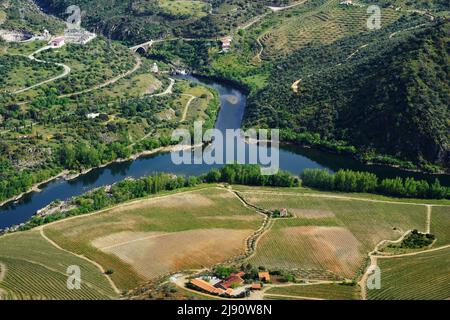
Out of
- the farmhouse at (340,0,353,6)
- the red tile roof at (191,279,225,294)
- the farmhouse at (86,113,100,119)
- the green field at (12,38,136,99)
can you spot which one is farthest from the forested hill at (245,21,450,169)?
the red tile roof at (191,279,225,294)

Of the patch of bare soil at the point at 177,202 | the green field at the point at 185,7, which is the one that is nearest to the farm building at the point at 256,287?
the patch of bare soil at the point at 177,202

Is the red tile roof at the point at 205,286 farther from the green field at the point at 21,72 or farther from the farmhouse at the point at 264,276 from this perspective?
the green field at the point at 21,72

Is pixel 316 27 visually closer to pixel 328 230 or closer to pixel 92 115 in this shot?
pixel 92 115

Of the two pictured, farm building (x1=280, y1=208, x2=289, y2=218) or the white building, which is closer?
farm building (x1=280, y1=208, x2=289, y2=218)

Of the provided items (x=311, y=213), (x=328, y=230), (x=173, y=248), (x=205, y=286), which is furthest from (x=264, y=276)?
(x=311, y=213)

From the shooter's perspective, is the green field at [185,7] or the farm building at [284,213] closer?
the farm building at [284,213]

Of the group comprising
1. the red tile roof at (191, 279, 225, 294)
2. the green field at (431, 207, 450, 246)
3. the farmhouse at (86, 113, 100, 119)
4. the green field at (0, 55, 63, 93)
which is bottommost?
the red tile roof at (191, 279, 225, 294)

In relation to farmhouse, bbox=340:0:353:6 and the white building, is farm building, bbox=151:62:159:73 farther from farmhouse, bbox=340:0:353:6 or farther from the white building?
farmhouse, bbox=340:0:353:6

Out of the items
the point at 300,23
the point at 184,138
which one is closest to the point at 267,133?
the point at 184,138
